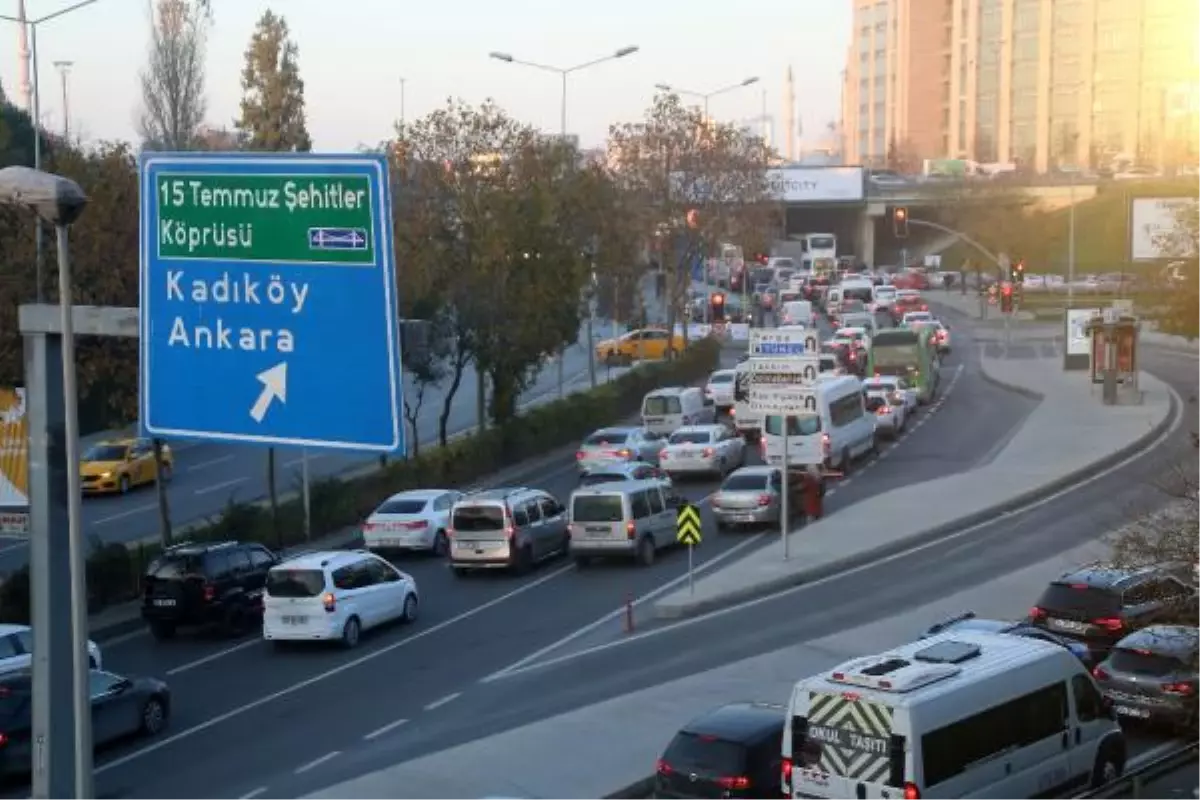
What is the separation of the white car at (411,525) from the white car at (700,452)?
8.35m

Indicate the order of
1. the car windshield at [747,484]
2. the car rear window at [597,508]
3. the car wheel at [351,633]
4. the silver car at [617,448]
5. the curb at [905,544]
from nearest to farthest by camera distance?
the car wheel at [351,633]
the curb at [905,544]
the car rear window at [597,508]
the car windshield at [747,484]
the silver car at [617,448]

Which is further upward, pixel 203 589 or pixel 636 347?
pixel 636 347

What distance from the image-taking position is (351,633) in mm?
24328

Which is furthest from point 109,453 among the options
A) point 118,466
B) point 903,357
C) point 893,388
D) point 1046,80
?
point 1046,80

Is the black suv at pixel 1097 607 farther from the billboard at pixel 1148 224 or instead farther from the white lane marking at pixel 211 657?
the billboard at pixel 1148 224

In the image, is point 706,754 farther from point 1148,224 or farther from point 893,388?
point 1148,224

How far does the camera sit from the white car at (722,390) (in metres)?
50.0

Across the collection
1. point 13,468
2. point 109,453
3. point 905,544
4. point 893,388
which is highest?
point 13,468

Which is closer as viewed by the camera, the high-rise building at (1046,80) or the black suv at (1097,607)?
the black suv at (1097,607)

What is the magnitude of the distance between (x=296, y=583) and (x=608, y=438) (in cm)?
1710

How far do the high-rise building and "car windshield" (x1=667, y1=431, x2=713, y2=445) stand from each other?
9675 centimetres

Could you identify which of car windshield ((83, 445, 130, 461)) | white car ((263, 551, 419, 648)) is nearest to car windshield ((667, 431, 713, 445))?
car windshield ((83, 445, 130, 461))

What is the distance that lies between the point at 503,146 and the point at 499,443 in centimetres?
825

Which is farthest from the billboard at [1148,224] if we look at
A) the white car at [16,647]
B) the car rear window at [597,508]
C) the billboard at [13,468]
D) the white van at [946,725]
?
the white car at [16,647]
